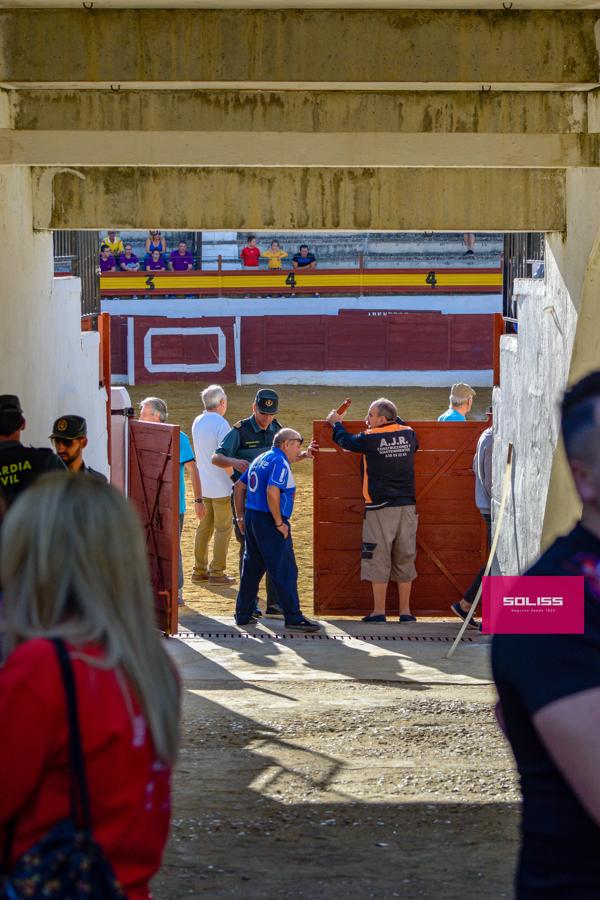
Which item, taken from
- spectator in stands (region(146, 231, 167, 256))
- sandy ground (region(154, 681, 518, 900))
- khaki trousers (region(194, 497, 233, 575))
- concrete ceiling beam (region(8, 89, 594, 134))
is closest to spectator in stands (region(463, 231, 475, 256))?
spectator in stands (region(146, 231, 167, 256))

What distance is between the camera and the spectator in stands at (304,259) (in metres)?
30.4

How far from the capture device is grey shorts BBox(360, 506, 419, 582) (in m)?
10.7

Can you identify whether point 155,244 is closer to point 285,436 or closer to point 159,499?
point 159,499

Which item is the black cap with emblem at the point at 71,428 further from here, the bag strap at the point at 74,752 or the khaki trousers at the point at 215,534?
the bag strap at the point at 74,752

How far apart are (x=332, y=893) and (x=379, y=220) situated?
5073mm

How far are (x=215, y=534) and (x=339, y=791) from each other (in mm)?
6054

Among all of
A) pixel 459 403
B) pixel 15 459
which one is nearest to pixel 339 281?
pixel 459 403

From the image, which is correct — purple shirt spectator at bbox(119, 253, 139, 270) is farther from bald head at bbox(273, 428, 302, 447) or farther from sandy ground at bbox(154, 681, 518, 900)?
sandy ground at bbox(154, 681, 518, 900)

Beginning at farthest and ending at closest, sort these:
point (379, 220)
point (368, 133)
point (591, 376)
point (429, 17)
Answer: point (379, 220) < point (368, 133) < point (429, 17) < point (591, 376)

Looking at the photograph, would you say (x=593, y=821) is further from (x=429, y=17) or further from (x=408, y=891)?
(x=429, y=17)

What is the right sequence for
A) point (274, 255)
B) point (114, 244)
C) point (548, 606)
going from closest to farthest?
point (548, 606) → point (274, 255) → point (114, 244)

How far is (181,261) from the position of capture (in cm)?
3009

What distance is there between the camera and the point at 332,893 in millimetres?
4656

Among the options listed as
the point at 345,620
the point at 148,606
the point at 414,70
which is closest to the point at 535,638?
the point at 148,606
